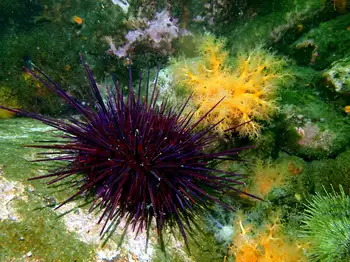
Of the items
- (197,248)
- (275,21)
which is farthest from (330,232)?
(275,21)

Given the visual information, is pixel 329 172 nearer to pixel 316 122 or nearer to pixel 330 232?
pixel 316 122

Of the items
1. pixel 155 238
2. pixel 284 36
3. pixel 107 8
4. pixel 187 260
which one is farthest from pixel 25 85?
pixel 284 36

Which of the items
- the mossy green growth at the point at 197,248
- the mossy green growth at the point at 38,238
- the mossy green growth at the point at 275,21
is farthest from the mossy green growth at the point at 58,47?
the mossy green growth at the point at 197,248

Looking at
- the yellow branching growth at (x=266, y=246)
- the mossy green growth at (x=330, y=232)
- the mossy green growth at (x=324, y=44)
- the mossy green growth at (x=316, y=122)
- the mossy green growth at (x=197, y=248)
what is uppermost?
the mossy green growth at (x=324, y=44)

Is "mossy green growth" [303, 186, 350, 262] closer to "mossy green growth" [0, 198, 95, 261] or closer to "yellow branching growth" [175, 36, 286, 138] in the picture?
"yellow branching growth" [175, 36, 286, 138]

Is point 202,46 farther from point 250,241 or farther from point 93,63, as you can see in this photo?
point 250,241

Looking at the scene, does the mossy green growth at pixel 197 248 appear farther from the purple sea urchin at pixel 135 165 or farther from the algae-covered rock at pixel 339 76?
the algae-covered rock at pixel 339 76
